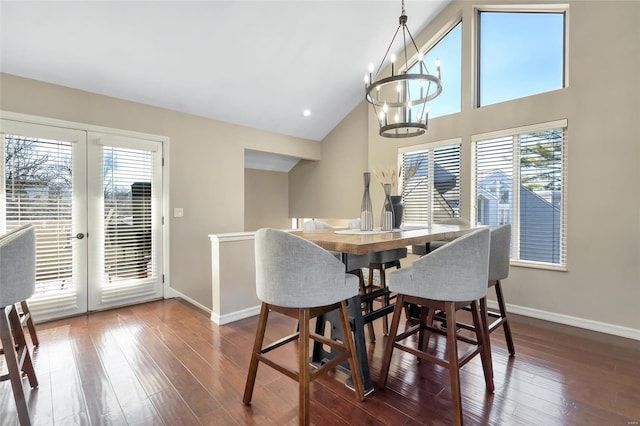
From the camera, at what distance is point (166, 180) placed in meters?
3.91

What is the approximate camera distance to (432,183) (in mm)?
4219

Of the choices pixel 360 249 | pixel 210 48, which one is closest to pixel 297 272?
pixel 360 249

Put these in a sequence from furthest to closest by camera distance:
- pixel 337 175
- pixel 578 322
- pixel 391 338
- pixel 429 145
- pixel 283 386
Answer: pixel 337 175, pixel 429 145, pixel 578 322, pixel 283 386, pixel 391 338

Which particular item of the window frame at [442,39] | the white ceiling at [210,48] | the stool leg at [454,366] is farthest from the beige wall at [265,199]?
the stool leg at [454,366]

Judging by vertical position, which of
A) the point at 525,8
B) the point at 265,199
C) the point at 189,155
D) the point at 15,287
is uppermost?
the point at 525,8

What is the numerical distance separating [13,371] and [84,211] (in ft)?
7.22

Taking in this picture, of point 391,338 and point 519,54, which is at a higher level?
point 519,54

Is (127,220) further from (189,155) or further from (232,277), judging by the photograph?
(232,277)

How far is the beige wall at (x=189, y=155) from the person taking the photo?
3.19 metres

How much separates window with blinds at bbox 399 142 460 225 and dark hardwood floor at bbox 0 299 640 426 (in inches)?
70.4

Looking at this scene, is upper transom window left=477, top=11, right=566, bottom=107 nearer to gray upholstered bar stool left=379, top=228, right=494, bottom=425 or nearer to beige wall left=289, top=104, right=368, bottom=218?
beige wall left=289, top=104, right=368, bottom=218

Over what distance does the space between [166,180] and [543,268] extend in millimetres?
4504

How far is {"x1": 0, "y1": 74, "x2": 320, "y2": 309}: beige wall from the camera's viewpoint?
3.19 meters

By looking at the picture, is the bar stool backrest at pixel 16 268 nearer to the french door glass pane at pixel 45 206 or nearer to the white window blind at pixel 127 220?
the french door glass pane at pixel 45 206
